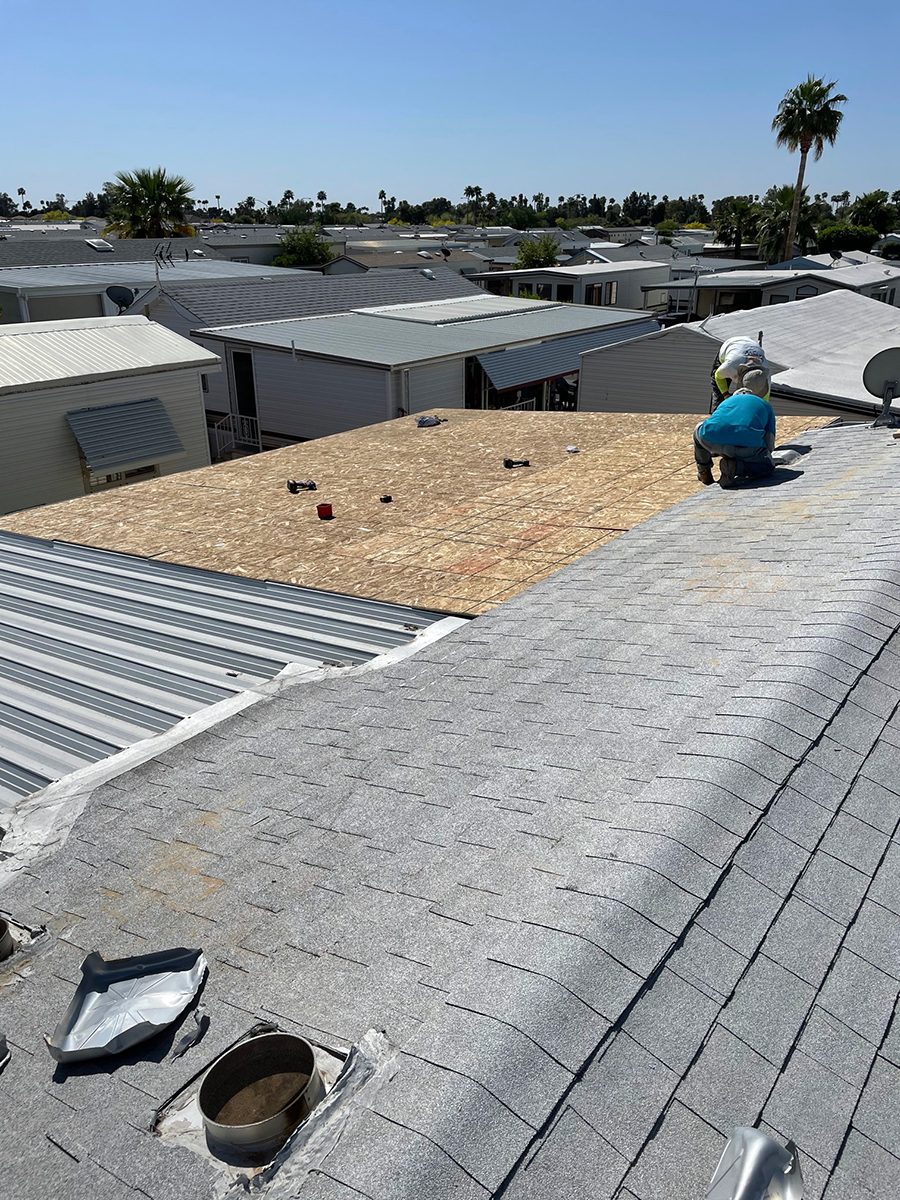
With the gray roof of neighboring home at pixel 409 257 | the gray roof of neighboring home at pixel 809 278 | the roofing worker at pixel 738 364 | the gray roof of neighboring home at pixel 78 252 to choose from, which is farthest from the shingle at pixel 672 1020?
the gray roof of neighboring home at pixel 409 257

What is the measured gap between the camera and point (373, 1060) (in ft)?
8.78

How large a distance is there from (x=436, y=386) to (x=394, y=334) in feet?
12.3

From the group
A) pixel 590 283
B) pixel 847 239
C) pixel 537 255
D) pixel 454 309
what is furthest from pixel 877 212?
pixel 454 309

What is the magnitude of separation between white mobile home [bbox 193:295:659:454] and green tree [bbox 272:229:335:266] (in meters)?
32.5

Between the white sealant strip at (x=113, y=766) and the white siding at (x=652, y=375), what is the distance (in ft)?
56.9

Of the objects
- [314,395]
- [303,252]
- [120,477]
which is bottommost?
[120,477]

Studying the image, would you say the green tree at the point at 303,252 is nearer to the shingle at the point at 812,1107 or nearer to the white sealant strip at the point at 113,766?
the white sealant strip at the point at 113,766

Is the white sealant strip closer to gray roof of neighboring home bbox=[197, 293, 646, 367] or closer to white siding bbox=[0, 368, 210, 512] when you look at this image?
white siding bbox=[0, 368, 210, 512]

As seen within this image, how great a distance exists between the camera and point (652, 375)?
2323 cm

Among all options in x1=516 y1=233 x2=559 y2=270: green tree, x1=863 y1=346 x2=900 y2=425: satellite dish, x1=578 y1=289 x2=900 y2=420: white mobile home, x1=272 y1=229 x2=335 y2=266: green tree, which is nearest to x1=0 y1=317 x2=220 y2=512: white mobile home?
x1=578 y1=289 x2=900 y2=420: white mobile home

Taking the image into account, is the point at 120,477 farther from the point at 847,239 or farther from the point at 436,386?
the point at 847,239

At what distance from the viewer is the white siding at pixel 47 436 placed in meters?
18.7

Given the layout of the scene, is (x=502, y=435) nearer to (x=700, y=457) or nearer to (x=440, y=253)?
(x=700, y=457)

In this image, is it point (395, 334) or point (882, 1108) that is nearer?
point (882, 1108)
